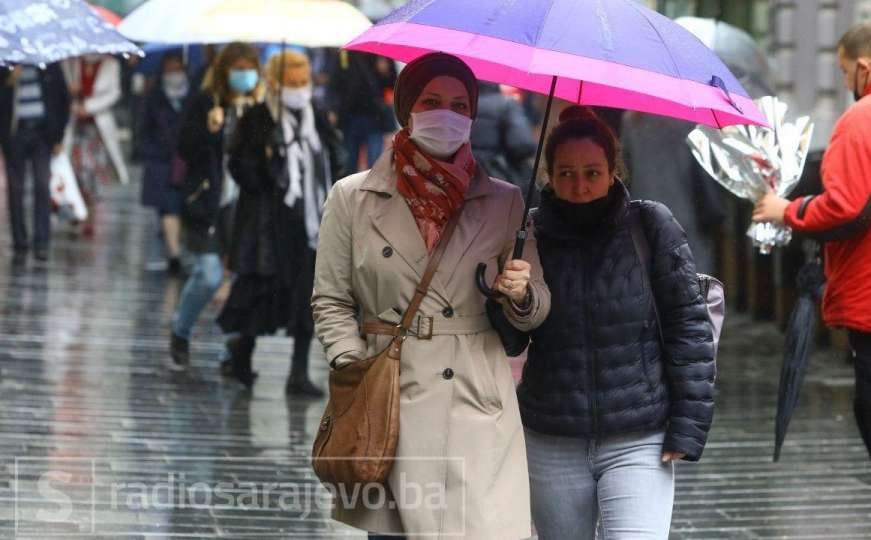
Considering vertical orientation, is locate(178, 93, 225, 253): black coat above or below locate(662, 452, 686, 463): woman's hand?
below

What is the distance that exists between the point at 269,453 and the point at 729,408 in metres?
3.09

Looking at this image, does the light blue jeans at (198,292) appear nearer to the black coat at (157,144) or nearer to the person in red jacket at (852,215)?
the black coat at (157,144)

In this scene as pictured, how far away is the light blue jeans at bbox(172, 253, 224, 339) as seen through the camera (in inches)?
428

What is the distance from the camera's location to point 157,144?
15484mm

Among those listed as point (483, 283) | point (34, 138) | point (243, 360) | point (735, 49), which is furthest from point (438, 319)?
point (34, 138)

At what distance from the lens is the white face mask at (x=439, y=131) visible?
471 cm

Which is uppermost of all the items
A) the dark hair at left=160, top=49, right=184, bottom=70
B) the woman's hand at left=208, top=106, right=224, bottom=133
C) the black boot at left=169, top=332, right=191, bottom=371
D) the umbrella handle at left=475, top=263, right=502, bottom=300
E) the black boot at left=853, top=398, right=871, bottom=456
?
the umbrella handle at left=475, top=263, right=502, bottom=300

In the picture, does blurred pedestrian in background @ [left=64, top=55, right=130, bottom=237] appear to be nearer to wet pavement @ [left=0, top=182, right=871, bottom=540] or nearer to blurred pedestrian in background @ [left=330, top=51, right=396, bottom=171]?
blurred pedestrian in background @ [left=330, top=51, right=396, bottom=171]

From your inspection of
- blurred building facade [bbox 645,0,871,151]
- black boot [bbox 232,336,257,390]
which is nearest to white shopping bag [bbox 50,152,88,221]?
blurred building facade [bbox 645,0,871,151]

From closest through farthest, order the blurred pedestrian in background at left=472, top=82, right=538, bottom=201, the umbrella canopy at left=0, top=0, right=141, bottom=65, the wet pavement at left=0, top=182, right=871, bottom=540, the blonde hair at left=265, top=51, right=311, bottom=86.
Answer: the umbrella canopy at left=0, top=0, right=141, bottom=65 → the wet pavement at left=0, top=182, right=871, bottom=540 → the blonde hair at left=265, top=51, right=311, bottom=86 → the blurred pedestrian in background at left=472, top=82, right=538, bottom=201

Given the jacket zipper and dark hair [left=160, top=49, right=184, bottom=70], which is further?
dark hair [left=160, top=49, right=184, bottom=70]

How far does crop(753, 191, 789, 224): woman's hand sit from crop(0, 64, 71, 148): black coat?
9.39 meters

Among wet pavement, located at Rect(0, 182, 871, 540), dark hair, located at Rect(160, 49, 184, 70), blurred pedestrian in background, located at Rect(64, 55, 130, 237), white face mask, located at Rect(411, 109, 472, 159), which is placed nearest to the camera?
white face mask, located at Rect(411, 109, 472, 159)

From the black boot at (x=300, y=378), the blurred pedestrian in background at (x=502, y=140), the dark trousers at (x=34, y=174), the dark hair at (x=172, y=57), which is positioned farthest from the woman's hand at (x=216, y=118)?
the dark trousers at (x=34, y=174)
